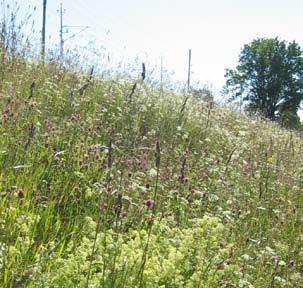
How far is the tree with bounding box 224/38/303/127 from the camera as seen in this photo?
39.3 m

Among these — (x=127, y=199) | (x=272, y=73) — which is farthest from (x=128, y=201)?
(x=272, y=73)

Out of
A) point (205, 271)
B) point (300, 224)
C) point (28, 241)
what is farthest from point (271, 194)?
point (28, 241)

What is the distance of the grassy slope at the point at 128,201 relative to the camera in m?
1.97

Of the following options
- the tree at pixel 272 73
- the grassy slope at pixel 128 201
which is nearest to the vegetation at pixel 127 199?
the grassy slope at pixel 128 201

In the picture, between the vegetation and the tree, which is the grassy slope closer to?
the vegetation

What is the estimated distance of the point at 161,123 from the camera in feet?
17.8

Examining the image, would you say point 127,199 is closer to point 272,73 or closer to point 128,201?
point 128,201

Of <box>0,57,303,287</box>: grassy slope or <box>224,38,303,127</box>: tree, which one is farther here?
<box>224,38,303,127</box>: tree

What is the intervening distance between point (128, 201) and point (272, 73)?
39306 mm

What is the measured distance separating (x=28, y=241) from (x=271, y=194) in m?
2.63

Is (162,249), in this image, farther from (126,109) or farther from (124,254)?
(126,109)

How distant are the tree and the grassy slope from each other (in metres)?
34.5

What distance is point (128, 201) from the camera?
9.75ft

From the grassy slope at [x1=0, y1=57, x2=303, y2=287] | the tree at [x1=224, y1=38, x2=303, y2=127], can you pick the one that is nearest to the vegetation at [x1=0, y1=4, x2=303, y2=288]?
the grassy slope at [x1=0, y1=57, x2=303, y2=287]
